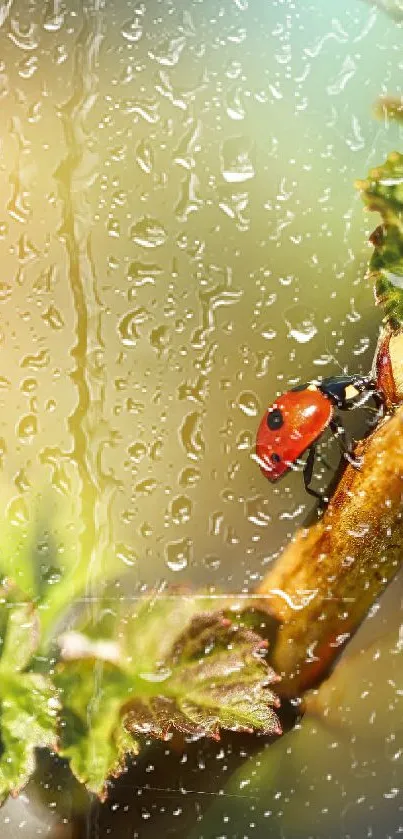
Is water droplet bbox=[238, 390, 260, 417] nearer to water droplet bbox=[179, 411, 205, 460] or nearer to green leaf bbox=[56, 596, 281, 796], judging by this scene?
water droplet bbox=[179, 411, 205, 460]

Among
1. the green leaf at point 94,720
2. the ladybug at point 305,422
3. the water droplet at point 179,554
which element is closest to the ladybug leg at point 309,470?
the ladybug at point 305,422

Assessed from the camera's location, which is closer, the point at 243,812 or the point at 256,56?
the point at 243,812

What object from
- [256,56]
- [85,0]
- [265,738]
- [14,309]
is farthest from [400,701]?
[85,0]

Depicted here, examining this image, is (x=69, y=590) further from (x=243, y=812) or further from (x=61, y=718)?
(x=243, y=812)

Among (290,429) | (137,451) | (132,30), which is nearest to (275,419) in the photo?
(290,429)

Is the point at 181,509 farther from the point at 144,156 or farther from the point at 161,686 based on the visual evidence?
the point at 144,156

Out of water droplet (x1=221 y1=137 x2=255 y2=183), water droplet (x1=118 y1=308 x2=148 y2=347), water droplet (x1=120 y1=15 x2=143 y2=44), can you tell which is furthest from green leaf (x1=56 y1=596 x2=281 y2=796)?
water droplet (x1=120 y1=15 x2=143 y2=44)

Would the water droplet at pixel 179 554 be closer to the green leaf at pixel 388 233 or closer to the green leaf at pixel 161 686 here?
the green leaf at pixel 161 686

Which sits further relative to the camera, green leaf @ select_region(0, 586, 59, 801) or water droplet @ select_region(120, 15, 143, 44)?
water droplet @ select_region(120, 15, 143, 44)

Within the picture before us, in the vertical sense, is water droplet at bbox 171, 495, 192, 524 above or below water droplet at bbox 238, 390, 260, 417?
below
